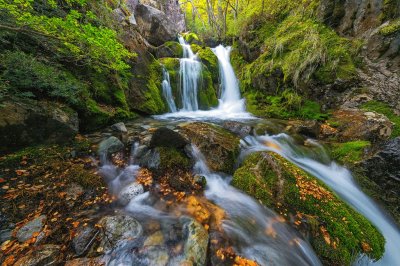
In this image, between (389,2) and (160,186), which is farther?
(389,2)

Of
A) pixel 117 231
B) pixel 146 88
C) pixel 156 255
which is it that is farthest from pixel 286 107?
pixel 117 231

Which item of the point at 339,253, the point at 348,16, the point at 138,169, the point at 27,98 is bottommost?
the point at 339,253

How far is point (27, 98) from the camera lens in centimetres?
409

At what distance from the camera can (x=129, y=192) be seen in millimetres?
3568

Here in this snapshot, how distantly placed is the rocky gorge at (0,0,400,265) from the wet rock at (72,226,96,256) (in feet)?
0.05

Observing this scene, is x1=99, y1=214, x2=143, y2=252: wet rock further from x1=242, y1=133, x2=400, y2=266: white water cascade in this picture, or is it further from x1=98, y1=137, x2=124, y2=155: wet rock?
x1=242, y1=133, x2=400, y2=266: white water cascade

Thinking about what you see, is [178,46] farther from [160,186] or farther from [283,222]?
[283,222]

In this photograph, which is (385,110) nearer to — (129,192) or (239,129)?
(239,129)

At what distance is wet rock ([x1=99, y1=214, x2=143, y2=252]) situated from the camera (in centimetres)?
244

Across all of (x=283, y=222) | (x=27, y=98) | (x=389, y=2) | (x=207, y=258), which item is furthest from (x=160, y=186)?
(x=389, y=2)

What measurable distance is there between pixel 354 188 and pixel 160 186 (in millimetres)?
4315

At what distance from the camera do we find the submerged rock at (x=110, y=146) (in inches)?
181

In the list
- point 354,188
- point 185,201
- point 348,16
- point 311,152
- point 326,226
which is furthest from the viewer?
point 348,16

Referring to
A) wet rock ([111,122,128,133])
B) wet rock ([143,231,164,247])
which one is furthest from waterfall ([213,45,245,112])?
wet rock ([143,231,164,247])
